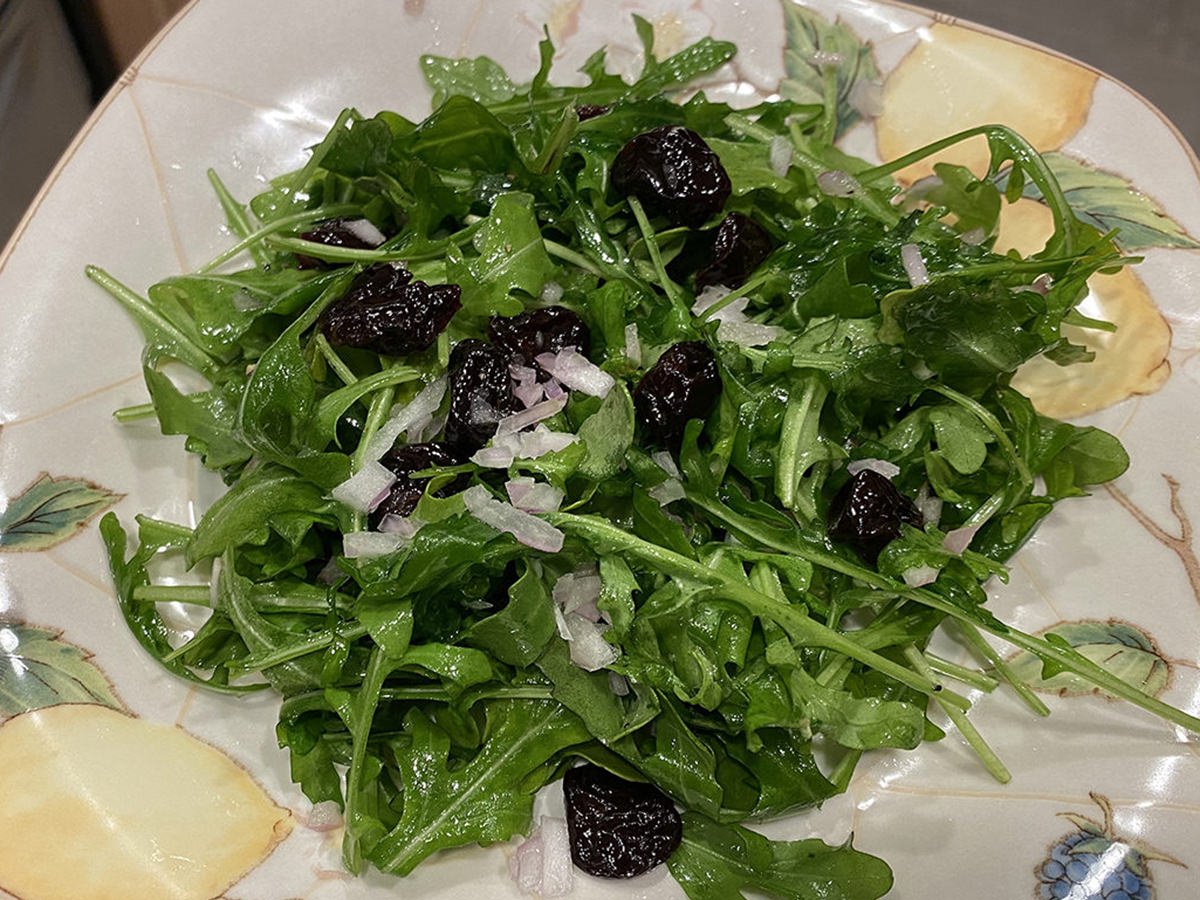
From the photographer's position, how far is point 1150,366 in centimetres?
139

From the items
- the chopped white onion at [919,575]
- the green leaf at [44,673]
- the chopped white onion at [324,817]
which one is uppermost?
the chopped white onion at [919,575]

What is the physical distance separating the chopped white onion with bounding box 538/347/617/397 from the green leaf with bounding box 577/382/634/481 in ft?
0.16

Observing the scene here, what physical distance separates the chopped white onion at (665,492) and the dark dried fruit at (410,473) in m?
0.24

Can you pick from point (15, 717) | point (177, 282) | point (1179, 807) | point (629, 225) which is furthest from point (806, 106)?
point (15, 717)

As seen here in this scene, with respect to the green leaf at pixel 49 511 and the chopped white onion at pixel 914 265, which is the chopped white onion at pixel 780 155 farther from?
the green leaf at pixel 49 511

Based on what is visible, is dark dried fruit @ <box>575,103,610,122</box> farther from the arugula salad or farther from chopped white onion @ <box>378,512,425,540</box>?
chopped white onion @ <box>378,512,425,540</box>

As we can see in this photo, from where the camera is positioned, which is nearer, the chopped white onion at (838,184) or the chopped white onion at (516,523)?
the chopped white onion at (516,523)

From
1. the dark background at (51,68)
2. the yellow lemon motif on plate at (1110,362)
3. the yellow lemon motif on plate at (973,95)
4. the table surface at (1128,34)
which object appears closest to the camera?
the yellow lemon motif on plate at (1110,362)

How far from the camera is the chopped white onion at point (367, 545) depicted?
1100 mm

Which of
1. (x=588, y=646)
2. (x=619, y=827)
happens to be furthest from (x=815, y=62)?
(x=619, y=827)

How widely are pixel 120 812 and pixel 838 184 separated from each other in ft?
4.17

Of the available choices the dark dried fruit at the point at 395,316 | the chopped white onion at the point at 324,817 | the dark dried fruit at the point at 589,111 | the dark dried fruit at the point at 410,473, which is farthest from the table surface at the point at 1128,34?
the chopped white onion at the point at 324,817

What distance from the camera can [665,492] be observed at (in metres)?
1.18

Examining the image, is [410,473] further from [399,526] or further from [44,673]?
[44,673]
